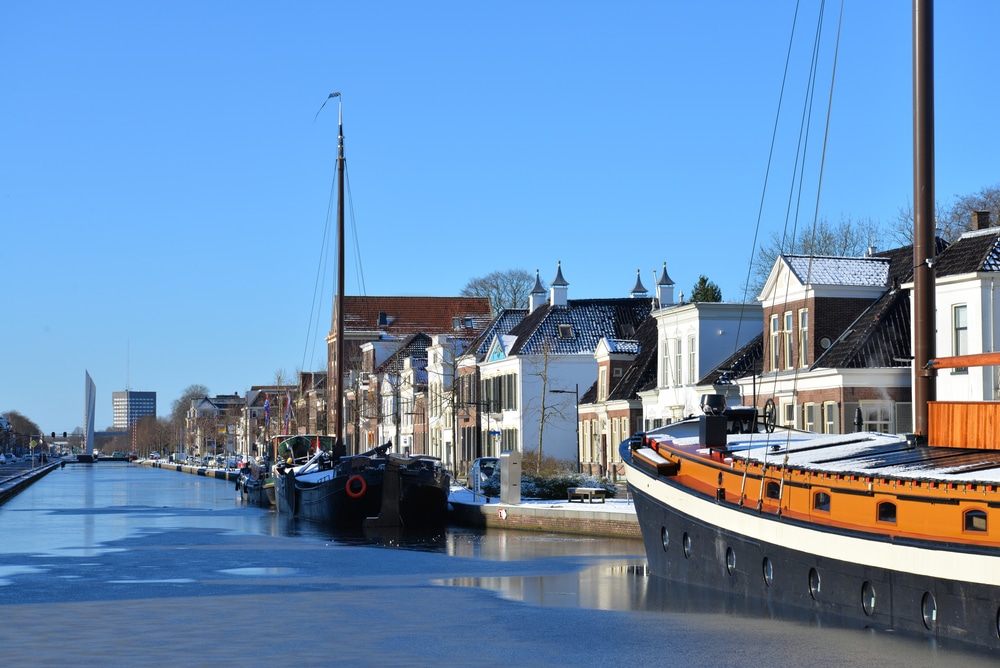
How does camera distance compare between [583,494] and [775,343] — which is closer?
[583,494]

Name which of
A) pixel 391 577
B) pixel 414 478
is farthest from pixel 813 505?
pixel 414 478

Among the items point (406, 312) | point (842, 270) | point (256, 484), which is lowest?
point (256, 484)

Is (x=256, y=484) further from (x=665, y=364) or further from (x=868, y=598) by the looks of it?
(x=868, y=598)

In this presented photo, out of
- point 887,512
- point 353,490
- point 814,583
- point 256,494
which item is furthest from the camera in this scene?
point 256,494

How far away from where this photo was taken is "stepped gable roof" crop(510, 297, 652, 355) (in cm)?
7438

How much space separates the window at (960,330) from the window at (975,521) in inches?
829

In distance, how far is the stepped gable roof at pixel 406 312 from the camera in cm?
12794

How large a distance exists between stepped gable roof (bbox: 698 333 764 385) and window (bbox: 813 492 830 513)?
90.8ft

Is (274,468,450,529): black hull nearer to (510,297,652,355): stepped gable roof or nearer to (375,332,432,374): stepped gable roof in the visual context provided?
(510,297,652,355): stepped gable roof

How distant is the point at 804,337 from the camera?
46.7 m

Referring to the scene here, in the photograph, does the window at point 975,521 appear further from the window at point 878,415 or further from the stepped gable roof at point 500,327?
the stepped gable roof at point 500,327

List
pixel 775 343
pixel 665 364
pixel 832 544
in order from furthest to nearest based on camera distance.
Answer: pixel 665 364 < pixel 775 343 < pixel 832 544

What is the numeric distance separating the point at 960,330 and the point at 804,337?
780 centimetres

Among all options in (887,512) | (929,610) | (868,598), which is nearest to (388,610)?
(868,598)
